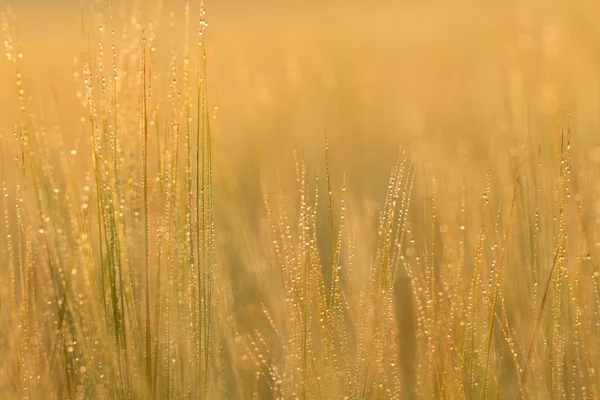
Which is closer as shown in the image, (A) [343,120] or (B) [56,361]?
(B) [56,361]

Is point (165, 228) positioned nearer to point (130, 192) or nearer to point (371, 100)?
point (130, 192)

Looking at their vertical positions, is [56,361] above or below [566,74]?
below

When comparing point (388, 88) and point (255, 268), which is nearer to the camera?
point (255, 268)

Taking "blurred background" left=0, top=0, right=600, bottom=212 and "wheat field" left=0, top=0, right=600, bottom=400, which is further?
"blurred background" left=0, top=0, right=600, bottom=212

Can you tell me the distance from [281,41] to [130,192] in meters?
2.48

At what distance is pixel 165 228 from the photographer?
973 mm

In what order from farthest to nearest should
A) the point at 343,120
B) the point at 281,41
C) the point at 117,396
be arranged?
the point at 281,41
the point at 343,120
the point at 117,396

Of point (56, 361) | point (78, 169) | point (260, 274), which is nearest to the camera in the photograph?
point (56, 361)

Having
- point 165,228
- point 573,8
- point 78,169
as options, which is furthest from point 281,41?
point 165,228

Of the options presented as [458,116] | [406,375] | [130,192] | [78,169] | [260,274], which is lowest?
[406,375]

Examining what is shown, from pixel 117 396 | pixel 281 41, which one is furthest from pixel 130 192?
pixel 281 41

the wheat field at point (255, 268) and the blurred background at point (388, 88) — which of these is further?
the blurred background at point (388, 88)

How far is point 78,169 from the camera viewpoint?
5.67ft

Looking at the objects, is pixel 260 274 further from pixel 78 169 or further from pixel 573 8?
pixel 573 8
